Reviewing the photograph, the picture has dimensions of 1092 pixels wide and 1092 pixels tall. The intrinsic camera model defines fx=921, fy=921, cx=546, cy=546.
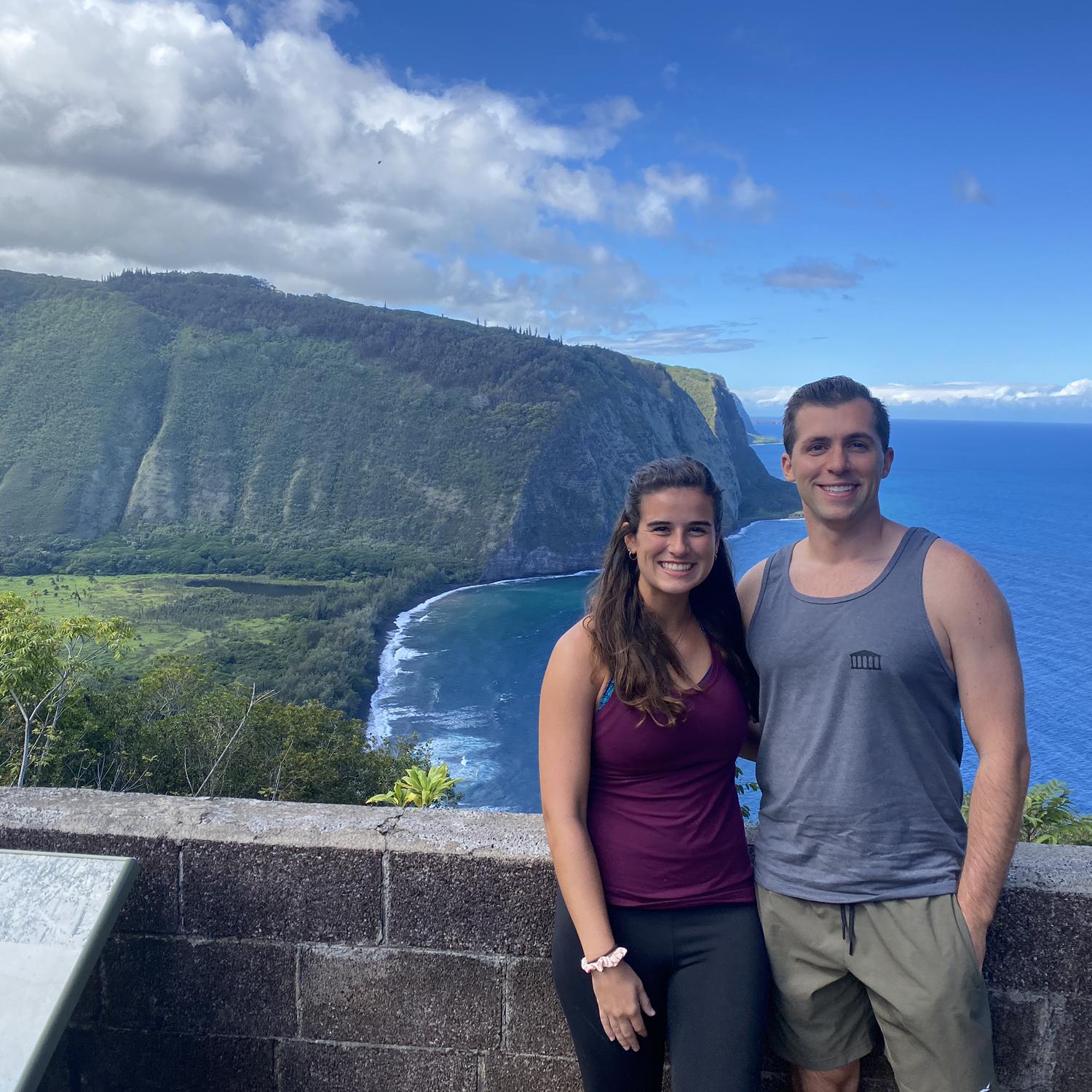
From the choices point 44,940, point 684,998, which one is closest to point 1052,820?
point 684,998

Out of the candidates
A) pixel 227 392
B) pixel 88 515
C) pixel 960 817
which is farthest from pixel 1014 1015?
pixel 227 392

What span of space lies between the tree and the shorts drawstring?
11.3m

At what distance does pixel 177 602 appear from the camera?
222 feet

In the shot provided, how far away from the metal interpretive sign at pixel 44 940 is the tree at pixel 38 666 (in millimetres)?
10520

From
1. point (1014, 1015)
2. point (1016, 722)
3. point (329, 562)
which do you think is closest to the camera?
point (1016, 722)

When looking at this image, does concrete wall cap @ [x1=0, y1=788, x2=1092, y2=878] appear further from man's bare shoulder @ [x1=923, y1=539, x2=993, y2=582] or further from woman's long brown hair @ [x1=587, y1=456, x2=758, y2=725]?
man's bare shoulder @ [x1=923, y1=539, x2=993, y2=582]

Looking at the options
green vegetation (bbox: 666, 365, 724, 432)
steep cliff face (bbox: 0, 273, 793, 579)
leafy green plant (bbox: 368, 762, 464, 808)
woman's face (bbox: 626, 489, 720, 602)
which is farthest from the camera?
green vegetation (bbox: 666, 365, 724, 432)

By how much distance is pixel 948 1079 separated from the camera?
1710 mm

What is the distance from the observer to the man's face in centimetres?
187

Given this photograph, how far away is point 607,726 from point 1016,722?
2.45ft

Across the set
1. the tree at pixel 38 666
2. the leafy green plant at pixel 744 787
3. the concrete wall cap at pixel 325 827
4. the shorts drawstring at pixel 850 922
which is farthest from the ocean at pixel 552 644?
the shorts drawstring at pixel 850 922

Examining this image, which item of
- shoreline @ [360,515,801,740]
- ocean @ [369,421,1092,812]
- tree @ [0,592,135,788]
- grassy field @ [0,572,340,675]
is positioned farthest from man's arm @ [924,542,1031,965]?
grassy field @ [0,572,340,675]

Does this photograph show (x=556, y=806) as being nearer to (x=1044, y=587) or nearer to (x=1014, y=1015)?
(x=1014, y=1015)

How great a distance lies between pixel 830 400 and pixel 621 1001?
126 cm
